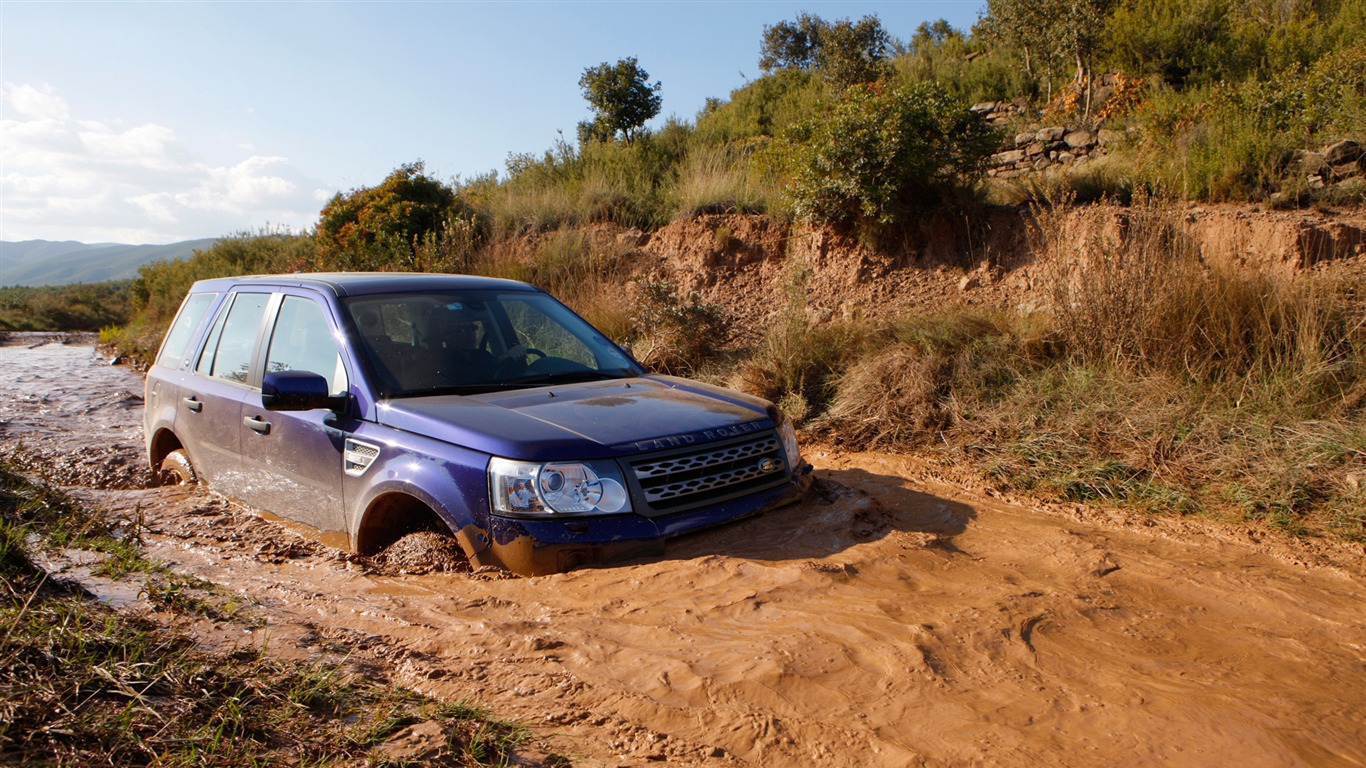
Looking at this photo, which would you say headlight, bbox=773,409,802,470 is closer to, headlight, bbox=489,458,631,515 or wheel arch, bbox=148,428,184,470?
headlight, bbox=489,458,631,515

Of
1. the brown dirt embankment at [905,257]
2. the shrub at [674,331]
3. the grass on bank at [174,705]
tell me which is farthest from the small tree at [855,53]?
the grass on bank at [174,705]

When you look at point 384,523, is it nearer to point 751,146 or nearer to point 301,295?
point 301,295

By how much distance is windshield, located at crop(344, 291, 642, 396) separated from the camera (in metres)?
4.54

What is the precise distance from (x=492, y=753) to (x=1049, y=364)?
6.05 meters

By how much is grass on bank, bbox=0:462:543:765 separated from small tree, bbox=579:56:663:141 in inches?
760

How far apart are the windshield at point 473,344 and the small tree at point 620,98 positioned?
54.8 ft

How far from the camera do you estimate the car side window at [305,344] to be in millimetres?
4562

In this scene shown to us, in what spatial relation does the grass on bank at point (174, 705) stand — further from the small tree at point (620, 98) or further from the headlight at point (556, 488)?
the small tree at point (620, 98)

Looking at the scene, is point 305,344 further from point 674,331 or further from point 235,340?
point 674,331

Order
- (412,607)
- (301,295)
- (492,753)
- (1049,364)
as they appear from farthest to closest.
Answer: (1049,364) < (301,295) < (412,607) < (492,753)

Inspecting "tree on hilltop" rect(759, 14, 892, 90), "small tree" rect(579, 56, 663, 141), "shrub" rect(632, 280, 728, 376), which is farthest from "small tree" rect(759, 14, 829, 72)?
"shrub" rect(632, 280, 728, 376)

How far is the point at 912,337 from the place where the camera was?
8070 mm

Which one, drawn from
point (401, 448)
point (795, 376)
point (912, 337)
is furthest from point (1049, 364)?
point (401, 448)

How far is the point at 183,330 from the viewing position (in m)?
6.07
